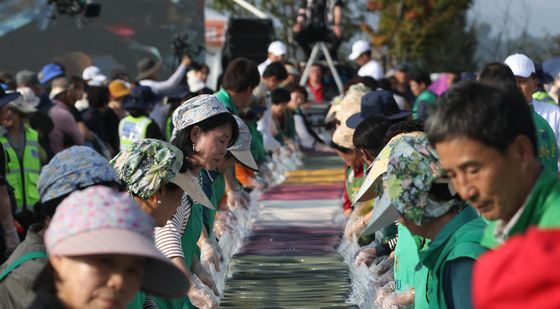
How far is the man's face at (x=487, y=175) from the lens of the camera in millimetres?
2514

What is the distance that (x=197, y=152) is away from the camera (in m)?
5.21

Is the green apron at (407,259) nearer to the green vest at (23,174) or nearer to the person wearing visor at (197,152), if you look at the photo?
the person wearing visor at (197,152)

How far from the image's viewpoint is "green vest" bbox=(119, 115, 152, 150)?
9406mm

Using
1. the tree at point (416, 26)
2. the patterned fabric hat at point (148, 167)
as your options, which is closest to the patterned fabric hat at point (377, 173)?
the patterned fabric hat at point (148, 167)

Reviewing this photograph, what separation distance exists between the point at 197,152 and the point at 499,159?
9.28ft

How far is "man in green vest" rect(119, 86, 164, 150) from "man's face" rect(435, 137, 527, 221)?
6.83 m

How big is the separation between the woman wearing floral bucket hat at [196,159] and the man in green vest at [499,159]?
6.70ft

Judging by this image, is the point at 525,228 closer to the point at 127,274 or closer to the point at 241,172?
the point at 127,274

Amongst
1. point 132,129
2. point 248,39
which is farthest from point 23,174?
point 248,39

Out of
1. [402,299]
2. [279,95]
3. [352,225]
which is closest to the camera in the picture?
[402,299]

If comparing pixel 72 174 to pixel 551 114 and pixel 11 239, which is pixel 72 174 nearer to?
pixel 11 239

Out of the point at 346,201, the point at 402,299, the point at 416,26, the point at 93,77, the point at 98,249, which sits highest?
Result: the point at 98,249

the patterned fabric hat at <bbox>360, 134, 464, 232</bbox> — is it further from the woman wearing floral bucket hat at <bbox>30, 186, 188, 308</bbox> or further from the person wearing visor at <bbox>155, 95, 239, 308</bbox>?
the person wearing visor at <bbox>155, 95, 239, 308</bbox>

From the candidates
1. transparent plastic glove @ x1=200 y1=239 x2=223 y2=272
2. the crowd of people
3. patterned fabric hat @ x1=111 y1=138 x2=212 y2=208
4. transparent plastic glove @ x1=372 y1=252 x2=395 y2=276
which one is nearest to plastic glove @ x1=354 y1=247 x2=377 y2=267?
the crowd of people
